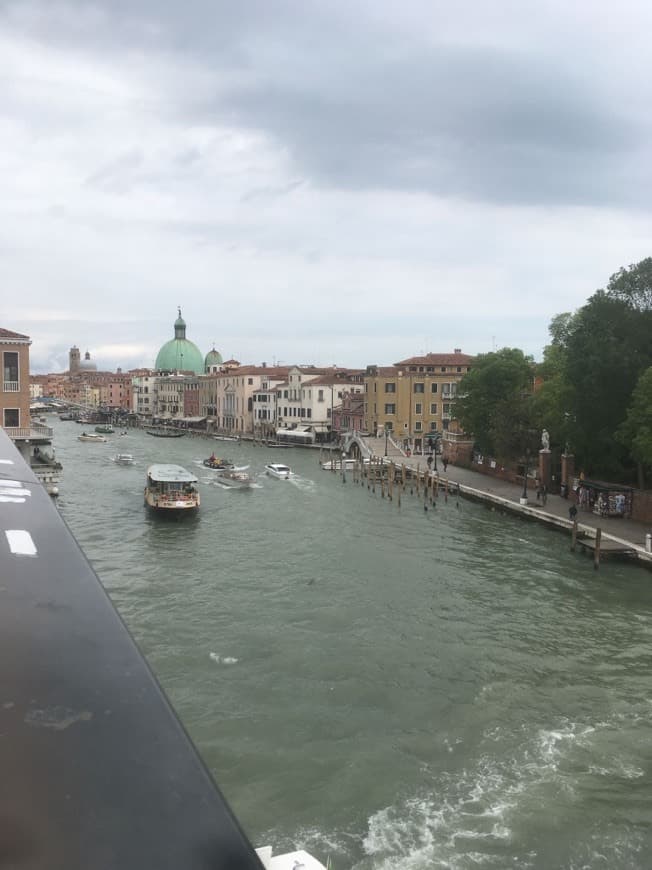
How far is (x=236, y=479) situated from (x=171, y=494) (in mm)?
10756

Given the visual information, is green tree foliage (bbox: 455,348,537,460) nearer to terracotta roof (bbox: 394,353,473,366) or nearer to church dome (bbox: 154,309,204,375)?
terracotta roof (bbox: 394,353,473,366)

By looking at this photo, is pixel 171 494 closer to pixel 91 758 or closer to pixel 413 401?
pixel 91 758

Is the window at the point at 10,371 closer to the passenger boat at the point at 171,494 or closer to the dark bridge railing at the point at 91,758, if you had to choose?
the passenger boat at the point at 171,494

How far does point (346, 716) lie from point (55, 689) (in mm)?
9542

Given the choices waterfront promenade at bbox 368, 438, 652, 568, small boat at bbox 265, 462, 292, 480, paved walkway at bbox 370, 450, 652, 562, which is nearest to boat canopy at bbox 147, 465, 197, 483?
small boat at bbox 265, 462, 292, 480

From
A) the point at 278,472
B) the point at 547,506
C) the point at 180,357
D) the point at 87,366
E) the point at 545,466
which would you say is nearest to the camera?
the point at 547,506

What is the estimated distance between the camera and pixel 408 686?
11.6 meters

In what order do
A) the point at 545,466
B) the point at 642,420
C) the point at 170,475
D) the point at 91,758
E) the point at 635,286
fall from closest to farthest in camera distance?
1. the point at 91,758
2. the point at 642,420
3. the point at 635,286
4. the point at 170,475
5. the point at 545,466

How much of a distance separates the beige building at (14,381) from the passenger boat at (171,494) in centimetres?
532

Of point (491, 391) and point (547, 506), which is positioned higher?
point (491, 391)

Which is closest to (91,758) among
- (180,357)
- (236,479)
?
(236,479)

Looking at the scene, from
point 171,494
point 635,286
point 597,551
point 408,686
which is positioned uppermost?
point 635,286

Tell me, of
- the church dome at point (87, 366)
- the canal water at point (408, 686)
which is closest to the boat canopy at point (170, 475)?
the canal water at point (408, 686)

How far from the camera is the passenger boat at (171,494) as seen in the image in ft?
86.7
